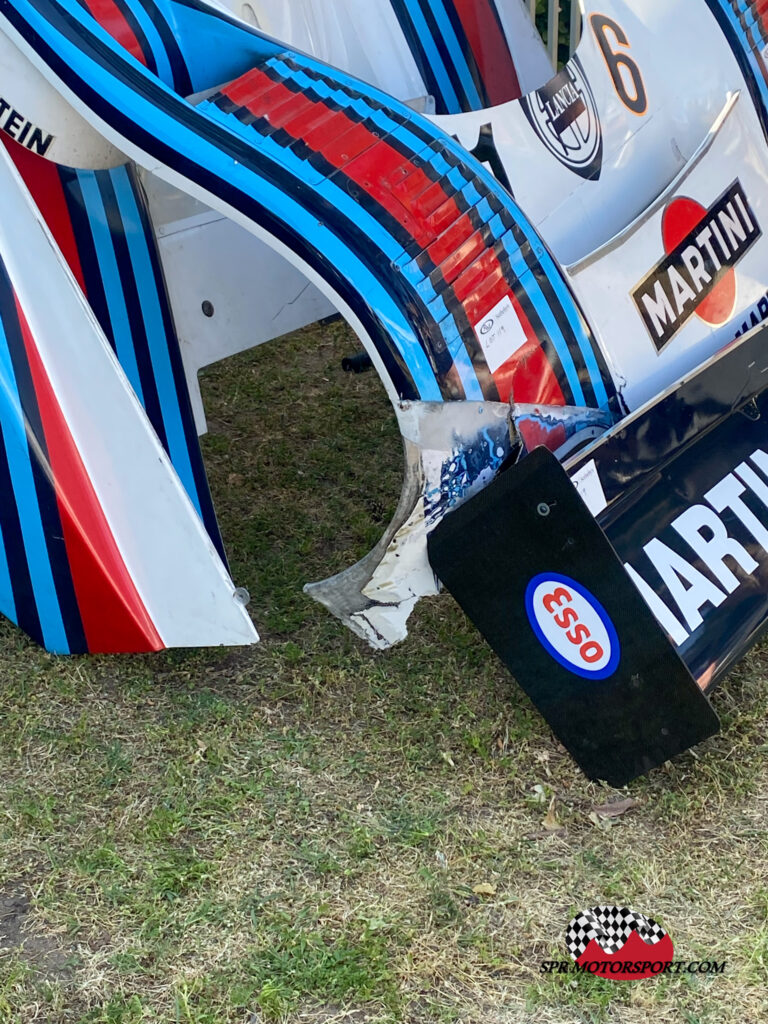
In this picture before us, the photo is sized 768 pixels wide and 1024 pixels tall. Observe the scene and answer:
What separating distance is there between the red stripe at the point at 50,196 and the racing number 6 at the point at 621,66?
133 cm

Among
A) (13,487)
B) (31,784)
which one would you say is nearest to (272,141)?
(13,487)

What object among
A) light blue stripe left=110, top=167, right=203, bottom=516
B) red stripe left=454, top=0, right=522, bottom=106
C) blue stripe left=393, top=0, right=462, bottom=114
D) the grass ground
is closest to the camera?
the grass ground

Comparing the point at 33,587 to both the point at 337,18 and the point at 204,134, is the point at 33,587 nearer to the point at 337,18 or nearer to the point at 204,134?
the point at 204,134

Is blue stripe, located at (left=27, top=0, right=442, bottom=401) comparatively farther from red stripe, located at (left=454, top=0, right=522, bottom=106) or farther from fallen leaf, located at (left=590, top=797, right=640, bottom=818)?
red stripe, located at (left=454, top=0, right=522, bottom=106)

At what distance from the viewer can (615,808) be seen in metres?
2.10

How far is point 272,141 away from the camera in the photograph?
2074mm

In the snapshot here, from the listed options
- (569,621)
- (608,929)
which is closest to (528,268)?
(569,621)

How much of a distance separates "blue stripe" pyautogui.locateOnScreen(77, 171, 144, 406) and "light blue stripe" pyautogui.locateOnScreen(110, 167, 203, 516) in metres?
0.04

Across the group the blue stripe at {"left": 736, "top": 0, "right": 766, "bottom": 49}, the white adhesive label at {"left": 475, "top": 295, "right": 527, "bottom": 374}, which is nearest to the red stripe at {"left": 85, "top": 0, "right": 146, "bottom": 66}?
the white adhesive label at {"left": 475, "top": 295, "right": 527, "bottom": 374}

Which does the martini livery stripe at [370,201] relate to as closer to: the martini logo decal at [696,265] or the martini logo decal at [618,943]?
the martini logo decal at [696,265]

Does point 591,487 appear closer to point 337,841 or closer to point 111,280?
point 337,841

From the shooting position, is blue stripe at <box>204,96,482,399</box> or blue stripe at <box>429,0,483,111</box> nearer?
blue stripe at <box>204,96,482,399</box>

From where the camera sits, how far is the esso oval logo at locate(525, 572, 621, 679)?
1952 mm

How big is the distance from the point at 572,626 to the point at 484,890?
49 cm
